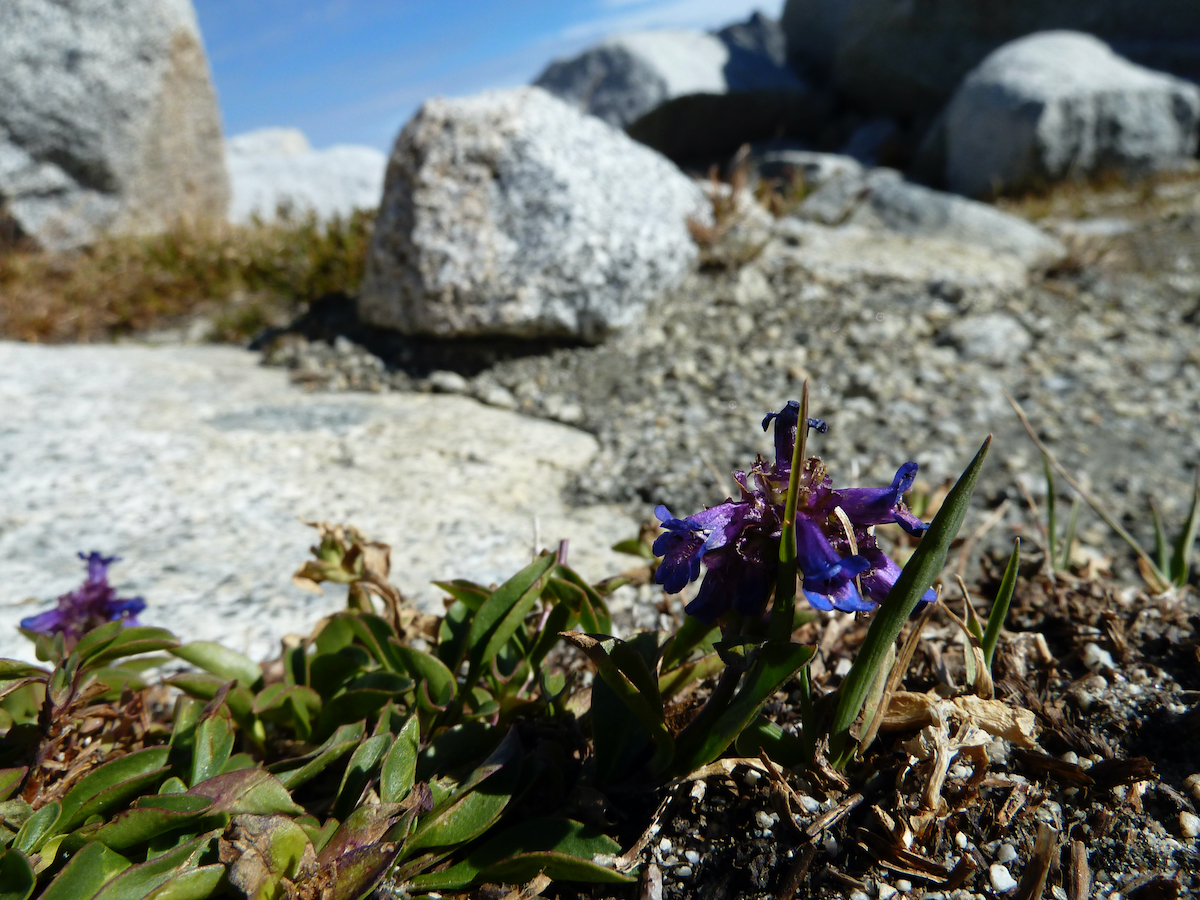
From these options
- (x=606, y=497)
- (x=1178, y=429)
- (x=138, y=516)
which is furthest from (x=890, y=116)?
(x=138, y=516)

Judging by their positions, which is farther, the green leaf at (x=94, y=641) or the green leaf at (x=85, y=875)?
the green leaf at (x=94, y=641)

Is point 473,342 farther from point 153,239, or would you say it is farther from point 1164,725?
point 153,239

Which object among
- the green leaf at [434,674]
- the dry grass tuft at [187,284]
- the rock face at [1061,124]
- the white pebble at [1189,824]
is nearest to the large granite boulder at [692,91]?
the rock face at [1061,124]

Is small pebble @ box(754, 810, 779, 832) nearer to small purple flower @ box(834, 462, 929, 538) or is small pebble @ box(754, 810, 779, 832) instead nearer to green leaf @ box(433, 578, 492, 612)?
small purple flower @ box(834, 462, 929, 538)

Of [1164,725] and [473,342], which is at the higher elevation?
[473,342]

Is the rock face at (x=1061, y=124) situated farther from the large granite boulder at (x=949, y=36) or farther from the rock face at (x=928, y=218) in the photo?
the large granite boulder at (x=949, y=36)

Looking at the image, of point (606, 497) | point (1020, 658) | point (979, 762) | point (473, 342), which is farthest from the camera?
point (473, 342)
